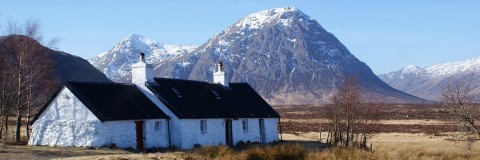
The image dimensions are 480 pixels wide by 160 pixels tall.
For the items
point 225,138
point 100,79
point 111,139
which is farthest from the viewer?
point 100,79

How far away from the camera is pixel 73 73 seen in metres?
152

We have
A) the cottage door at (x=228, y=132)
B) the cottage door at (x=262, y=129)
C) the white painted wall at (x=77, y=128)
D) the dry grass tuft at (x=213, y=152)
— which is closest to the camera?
the dry grass tuft at (x=213, y=152)

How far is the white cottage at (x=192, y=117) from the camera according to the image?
39.6m

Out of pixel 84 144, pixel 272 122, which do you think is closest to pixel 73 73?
pixel 272 122

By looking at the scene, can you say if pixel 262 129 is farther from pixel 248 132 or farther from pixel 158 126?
pixel 158 126

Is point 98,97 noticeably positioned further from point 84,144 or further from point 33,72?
point 33,72

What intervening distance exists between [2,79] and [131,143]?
8.97 m

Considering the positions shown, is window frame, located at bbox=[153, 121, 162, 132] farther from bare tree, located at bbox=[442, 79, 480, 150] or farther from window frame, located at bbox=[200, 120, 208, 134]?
bare tree, located at bbox=[442, 79, 480, 150]

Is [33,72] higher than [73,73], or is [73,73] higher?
[73,73]

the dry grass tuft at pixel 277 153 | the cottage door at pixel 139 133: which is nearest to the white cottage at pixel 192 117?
the cottage door at pixel 139 133

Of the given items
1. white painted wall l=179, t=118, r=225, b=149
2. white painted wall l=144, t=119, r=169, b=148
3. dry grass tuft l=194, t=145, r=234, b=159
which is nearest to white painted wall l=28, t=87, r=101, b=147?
white painted wall l=144, t=119, r=169, b=148

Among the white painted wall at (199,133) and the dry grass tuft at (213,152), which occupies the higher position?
the white painted wall at (199,133)

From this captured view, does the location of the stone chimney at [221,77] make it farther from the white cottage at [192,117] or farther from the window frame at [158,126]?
the window frame at [158,126]

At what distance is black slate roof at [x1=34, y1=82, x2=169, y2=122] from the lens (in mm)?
38188
